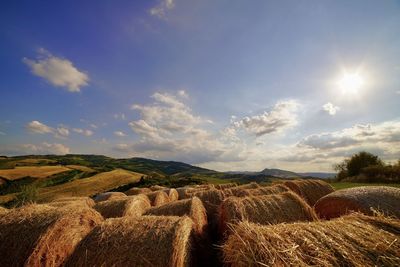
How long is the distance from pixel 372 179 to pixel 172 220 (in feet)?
138

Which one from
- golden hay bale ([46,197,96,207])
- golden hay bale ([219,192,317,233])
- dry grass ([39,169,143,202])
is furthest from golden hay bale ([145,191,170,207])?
dry grass ([39,169,143,202])

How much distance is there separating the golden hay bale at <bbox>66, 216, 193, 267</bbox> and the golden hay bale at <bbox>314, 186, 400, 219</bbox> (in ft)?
Answer: 16.5

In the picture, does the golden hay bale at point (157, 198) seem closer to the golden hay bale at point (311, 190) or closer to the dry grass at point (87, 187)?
the golden hay bale at point (311, 190)

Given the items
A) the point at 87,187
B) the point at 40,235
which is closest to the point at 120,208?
the point at 40,235

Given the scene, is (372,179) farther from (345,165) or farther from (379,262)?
(379,262)

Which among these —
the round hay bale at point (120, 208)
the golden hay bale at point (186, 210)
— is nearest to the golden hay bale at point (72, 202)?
the round hay bale at point (120, 208)

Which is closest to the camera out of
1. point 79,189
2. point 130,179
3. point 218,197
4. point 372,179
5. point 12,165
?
point 218,197

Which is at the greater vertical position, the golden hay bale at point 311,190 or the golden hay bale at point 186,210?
the golden hay bale at point 311,190

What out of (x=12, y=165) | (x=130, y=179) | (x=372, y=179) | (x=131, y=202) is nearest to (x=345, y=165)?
(x=372, y=179)

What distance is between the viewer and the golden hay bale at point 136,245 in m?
4.81

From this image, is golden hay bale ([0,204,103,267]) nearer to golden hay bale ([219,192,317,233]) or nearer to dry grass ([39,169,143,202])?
golden hay bale ([219,192,317,233])

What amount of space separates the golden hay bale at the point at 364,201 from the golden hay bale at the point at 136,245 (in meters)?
5.03

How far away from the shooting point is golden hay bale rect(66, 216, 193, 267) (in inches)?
189

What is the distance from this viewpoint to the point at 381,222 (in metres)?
4.37
